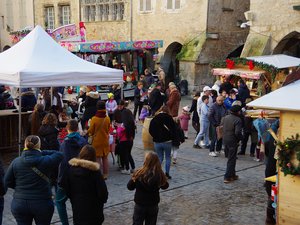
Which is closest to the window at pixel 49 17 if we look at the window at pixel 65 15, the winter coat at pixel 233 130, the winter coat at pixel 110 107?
the window at pixel 65 15

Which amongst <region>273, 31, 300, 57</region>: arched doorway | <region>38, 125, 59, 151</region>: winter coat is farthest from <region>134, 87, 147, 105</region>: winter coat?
<region>38, 125, 59, 151</region>: winter coat

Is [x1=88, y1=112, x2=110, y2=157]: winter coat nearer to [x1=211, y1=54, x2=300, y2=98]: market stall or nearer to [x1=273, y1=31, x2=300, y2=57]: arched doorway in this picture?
[x1=211, y1=54, x2=300, y2=98]: market stall

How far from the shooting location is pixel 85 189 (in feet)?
15.3

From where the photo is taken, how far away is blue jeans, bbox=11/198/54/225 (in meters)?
4.73

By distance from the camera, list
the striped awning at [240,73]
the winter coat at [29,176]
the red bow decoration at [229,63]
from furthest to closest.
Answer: the red bow decoration at [229,63]
the striped awning at [240,73]
the winter coat at [29,176]

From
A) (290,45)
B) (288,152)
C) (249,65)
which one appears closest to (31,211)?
(288,152)

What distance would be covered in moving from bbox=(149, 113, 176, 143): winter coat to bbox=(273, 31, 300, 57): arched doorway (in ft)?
39.9

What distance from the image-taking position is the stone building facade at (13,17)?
108 feet

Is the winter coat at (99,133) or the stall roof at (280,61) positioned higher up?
the stall roof at (280,61)

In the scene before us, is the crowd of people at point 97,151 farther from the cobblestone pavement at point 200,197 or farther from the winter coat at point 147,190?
the cobblestone pavement at point 200,197

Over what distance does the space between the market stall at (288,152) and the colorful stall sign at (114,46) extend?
14327 millimetres

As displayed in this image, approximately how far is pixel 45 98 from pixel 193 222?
653 cm

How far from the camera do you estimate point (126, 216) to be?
6.77m

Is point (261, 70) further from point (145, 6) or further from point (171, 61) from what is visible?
point (145, 6)
